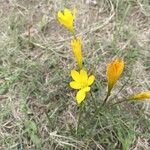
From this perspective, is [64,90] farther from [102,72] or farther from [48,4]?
[48,4]

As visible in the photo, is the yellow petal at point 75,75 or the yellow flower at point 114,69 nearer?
the yellow flower at point 114,69

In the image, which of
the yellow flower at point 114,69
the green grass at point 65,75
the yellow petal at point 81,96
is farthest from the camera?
the green grass at point 65,75

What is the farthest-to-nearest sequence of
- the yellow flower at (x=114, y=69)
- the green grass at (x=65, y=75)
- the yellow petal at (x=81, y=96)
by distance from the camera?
the green grass at (x=65, y=75) < the yellow petal at (x=81, y=96) < the yellow flower at (x=114, y=69)

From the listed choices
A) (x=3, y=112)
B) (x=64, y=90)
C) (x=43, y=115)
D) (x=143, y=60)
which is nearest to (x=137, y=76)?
(x=143, y=60)

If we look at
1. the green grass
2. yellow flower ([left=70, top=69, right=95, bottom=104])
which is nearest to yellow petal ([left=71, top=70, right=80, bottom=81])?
yellow flower ([left=70, top=69, right=95, bottom=104])

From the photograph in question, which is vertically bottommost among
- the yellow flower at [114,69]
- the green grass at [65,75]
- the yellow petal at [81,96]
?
the green grass at [65,75]

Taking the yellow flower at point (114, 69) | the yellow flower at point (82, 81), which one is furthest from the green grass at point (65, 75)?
the yellow flower at point (114, 69)

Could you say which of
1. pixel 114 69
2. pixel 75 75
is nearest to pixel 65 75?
pixel 75 75

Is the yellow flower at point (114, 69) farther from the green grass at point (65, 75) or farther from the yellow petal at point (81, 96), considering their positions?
the green grass at point (65, 75)
